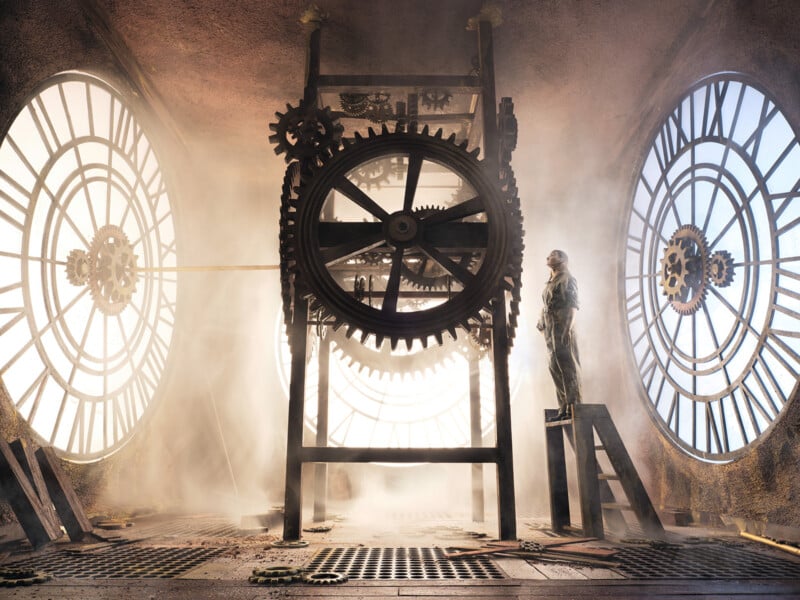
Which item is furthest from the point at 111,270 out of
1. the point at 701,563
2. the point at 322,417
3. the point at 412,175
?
the point at 701,563

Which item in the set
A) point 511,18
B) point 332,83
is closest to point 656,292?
point 511,18

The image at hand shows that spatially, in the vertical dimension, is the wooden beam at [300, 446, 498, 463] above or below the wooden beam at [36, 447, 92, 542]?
above

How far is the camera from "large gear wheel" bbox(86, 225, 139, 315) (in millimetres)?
4906

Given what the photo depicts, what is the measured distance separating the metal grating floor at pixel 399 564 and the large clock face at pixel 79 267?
253 cm

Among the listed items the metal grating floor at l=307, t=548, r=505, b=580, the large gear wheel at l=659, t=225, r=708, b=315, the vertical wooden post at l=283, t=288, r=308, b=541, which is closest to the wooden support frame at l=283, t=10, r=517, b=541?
the vertical wooden post at l=283, t=288, r=308, b=541

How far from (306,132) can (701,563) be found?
3.40 metres

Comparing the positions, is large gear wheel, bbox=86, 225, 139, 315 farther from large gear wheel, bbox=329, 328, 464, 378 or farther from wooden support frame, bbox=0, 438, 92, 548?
large gear wheel, bbox=329, 328, 464, 378

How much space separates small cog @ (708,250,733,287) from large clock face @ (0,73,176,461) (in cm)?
514

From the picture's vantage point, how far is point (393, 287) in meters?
3.56

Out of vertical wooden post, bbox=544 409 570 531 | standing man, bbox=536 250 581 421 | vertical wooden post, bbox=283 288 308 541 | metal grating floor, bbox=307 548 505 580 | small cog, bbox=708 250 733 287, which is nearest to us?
metal grating floor, bbox=307 548 505 580

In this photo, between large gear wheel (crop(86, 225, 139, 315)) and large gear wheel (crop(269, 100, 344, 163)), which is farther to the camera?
large gear wheel (crop(86, 225, 139, 315))

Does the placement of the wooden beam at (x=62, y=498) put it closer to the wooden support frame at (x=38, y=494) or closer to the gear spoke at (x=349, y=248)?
the wooden support frame at (x=38, y=494)

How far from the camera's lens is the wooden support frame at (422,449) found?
11.8 ft

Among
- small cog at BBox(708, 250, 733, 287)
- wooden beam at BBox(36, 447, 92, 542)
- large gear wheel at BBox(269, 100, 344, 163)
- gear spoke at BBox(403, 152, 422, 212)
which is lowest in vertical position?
wooden beam at BBox(36, 447, 92, 542)
